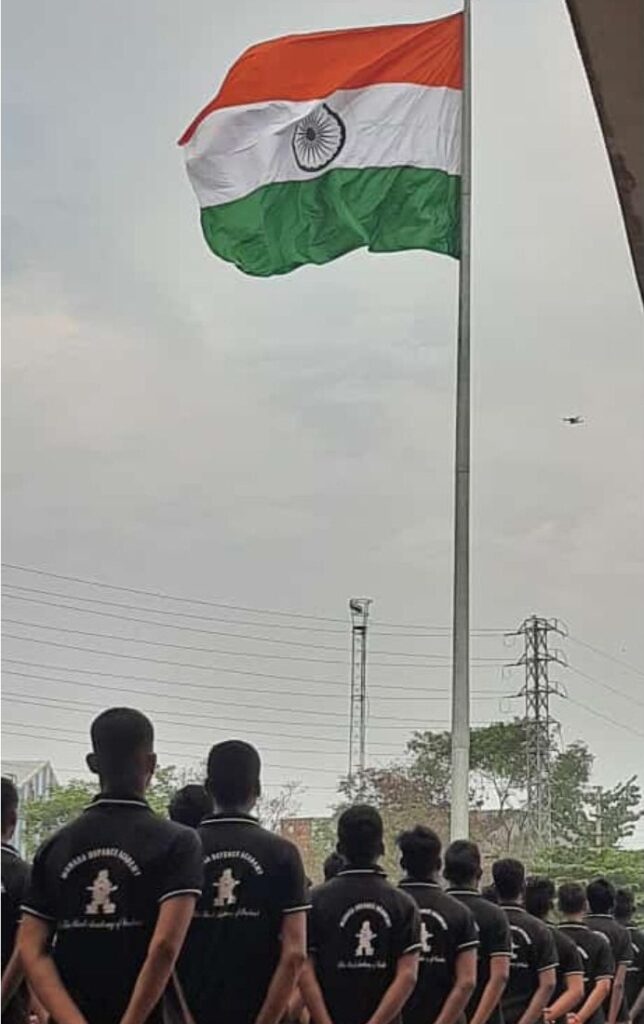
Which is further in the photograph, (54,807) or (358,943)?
(54,807)

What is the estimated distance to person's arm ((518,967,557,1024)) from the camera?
4.71 meters

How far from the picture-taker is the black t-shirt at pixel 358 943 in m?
3.54

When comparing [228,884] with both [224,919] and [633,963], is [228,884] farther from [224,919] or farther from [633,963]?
[633,963]

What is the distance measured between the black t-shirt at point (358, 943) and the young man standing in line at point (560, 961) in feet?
5.29

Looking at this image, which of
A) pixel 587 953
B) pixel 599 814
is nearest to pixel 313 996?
pixel 587 953

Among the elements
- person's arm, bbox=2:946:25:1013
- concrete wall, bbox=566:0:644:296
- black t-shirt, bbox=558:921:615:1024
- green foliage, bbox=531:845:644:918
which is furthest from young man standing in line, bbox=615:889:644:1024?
green foliage, bbox=531:845:644:918

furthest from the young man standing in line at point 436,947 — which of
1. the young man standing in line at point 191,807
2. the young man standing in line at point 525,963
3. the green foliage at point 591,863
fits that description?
the green foliage at point 591,863

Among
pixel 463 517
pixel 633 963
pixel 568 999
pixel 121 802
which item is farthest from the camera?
pixel 463 517

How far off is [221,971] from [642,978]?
3794 mm

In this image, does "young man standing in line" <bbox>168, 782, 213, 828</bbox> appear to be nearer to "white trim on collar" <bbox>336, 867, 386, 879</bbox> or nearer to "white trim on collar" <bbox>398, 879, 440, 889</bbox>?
"white trim on collar" <bbox>336, 867, 386, 879</bbox>

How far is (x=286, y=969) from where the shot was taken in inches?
117

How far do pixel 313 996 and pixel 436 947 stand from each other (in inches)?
20.0

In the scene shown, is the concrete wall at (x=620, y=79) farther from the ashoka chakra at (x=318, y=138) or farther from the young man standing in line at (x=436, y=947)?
the ashoka chakra at (x=318, y=138)

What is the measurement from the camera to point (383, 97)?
24.5 feet
